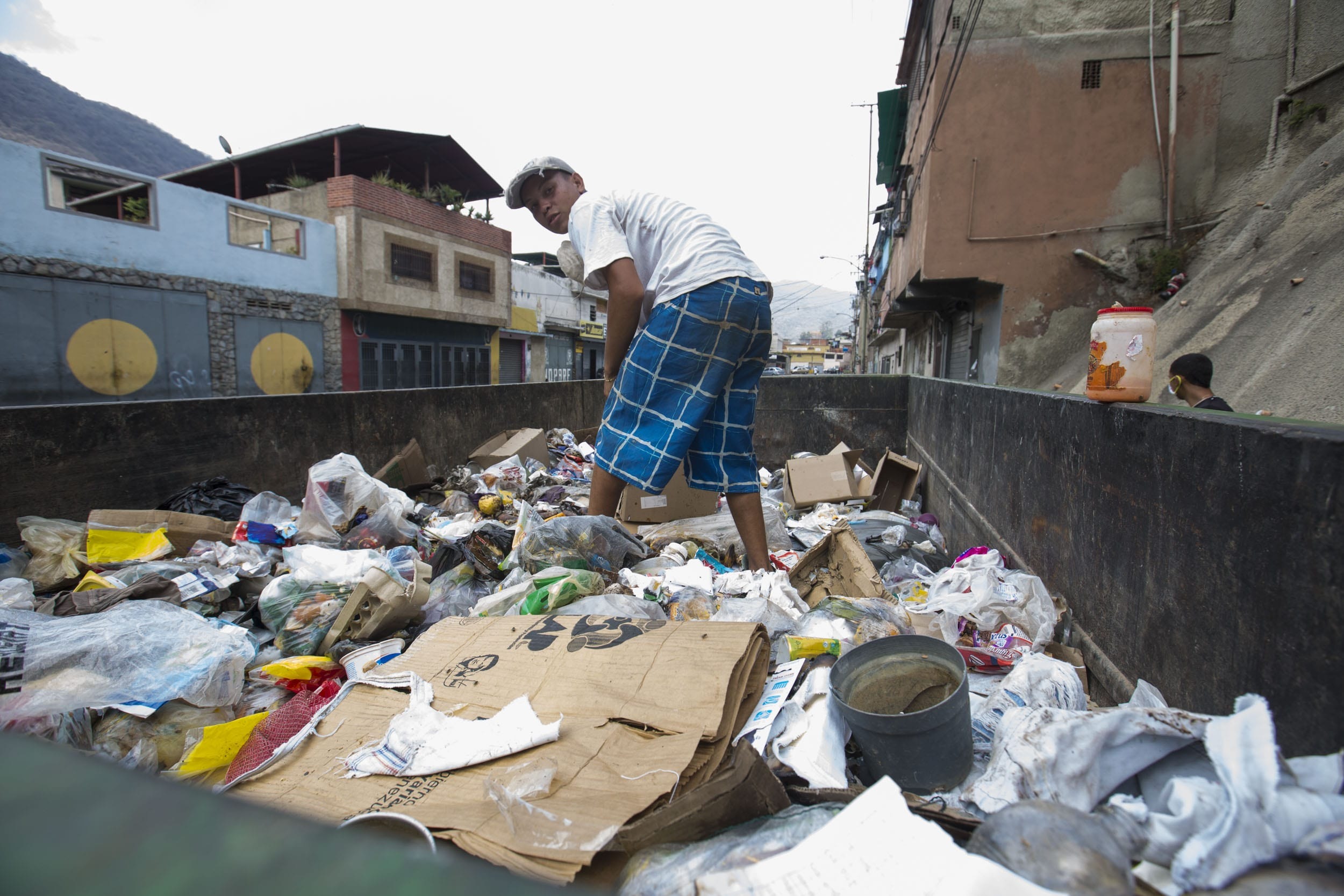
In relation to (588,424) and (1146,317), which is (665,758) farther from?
(588,424)

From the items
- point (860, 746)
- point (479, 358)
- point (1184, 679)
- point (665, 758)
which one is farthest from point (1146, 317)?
point (479, 358)

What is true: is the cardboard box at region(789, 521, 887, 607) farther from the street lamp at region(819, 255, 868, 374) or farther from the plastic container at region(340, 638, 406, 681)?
the street lamp at region(819, 255, 868, 374)

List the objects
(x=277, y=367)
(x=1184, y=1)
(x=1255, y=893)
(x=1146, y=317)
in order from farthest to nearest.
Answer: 1. (x=277, y=367)
2. (x=1184, y=1)
3. (x=1146, y=317)
4. (x=1255, y=893)

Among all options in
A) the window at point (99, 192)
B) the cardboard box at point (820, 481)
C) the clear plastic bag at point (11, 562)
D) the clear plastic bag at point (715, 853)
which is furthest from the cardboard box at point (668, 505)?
the window at point (99, 192)

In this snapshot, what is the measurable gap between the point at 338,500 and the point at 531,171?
6.07ft

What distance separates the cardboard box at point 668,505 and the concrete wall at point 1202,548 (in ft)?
5.63

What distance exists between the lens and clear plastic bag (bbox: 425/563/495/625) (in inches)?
91.7

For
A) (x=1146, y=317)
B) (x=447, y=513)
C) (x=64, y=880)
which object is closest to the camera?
(x=64, y=880)

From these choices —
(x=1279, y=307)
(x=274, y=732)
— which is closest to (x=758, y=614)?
(x=274, y=732)

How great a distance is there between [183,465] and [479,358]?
21.3m

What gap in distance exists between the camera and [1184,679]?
1.24 metres

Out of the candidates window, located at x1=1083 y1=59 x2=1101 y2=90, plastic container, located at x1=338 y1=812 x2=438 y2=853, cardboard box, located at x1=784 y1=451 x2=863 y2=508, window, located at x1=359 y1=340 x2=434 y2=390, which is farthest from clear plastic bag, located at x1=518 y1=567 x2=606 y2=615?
window, located at x1=359 y1=340 x2=434 y2=390

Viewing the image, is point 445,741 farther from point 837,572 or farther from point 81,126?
point 81,126

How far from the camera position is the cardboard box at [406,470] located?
418 cm
